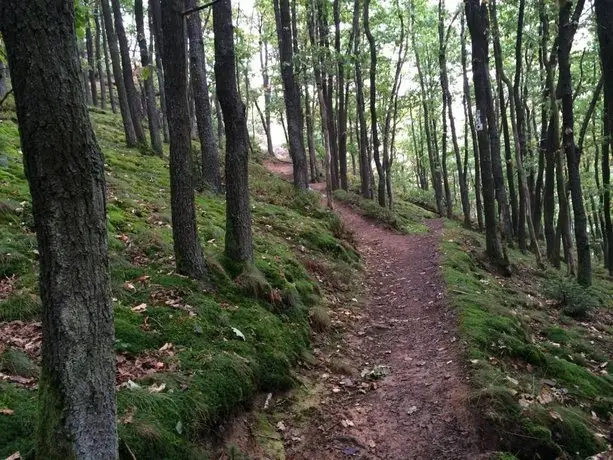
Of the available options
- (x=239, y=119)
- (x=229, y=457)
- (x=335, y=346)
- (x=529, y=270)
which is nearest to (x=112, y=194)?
(x=239, y=119)

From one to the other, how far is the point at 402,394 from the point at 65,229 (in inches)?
189

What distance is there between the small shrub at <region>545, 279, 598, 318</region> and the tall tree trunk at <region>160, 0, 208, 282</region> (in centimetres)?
862

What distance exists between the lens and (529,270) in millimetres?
15484

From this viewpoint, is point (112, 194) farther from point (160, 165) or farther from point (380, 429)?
point (380, 429)

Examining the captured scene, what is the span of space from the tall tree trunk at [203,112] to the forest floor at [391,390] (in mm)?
6055

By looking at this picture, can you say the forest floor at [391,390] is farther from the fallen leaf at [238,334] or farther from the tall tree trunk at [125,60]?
the tall tree trunk at [125,60]

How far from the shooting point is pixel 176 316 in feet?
19.4

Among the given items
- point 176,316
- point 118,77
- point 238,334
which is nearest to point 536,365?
point 238,334

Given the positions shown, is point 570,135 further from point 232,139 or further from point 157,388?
point 157,388

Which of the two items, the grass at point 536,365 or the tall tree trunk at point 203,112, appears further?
the tall tree trunk at point 203,112

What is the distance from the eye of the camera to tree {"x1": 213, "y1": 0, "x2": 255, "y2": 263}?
7609 mm

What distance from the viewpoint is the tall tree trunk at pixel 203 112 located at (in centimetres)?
1380

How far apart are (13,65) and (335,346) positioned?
20.1 feet

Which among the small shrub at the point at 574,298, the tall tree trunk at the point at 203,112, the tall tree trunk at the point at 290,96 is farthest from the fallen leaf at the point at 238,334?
the tall tree trunk at the point at 290,96
